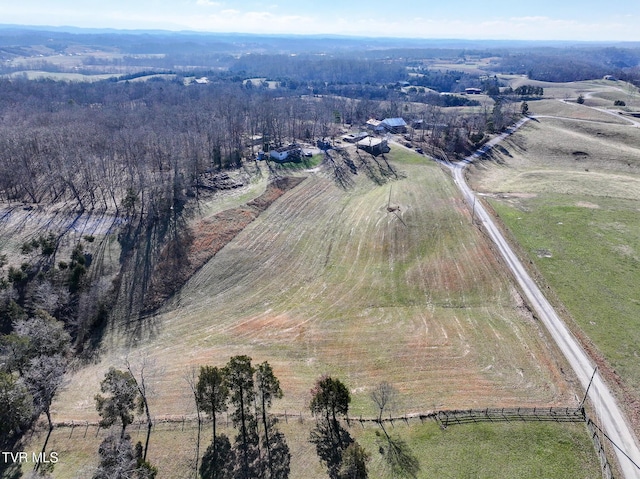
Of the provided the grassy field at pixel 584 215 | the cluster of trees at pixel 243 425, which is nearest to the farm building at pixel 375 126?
the grassy field at pixel 584 215

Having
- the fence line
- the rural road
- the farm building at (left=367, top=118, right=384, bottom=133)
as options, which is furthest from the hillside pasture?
the farm building at (left=367, top=118, right=384, bottom=133)

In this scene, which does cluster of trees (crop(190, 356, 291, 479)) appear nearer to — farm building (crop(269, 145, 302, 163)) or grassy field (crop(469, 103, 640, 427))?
grassy field (crop(469, 103, 640, 427))

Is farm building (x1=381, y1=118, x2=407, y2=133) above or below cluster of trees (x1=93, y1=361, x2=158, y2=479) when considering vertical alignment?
above

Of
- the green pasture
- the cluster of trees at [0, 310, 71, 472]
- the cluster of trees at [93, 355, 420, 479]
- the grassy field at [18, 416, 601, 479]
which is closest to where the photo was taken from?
the cluster of trees at [93, 355, 420, 479]

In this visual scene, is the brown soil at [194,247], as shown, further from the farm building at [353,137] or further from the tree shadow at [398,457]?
the farm building at [353,137]

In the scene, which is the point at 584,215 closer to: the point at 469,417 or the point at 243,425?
the point at 469,417
